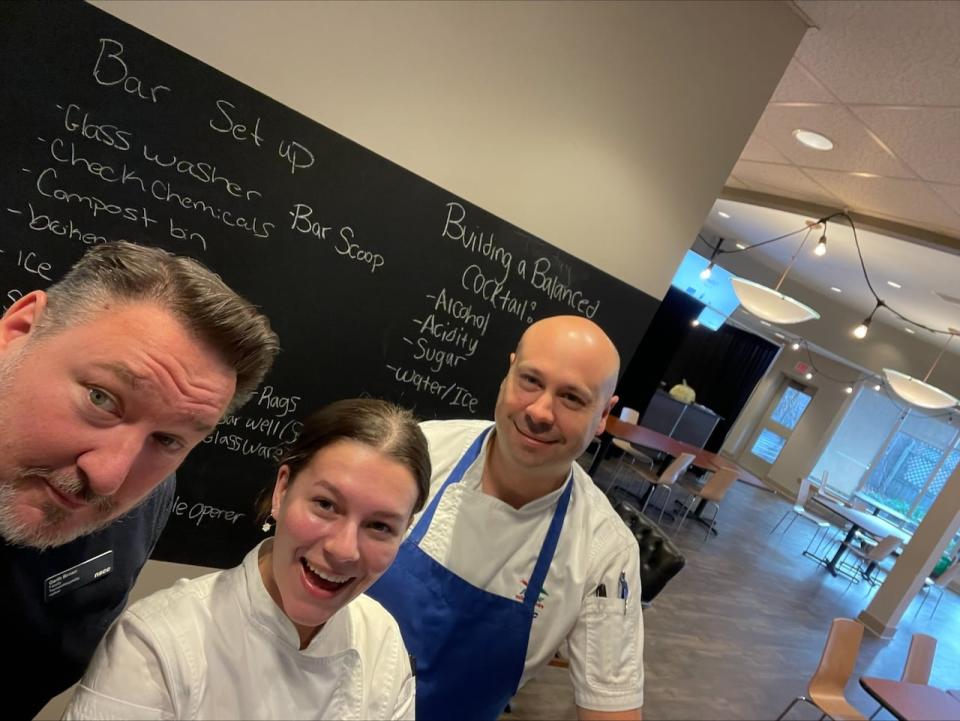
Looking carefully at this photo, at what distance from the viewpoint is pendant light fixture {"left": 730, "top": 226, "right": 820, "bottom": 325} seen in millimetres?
4234

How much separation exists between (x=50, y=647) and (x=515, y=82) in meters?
1.86

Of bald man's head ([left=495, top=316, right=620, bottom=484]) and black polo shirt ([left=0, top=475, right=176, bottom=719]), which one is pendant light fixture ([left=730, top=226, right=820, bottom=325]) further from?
black polo shirt ([left=0, top=475, right=176, bottom=719])

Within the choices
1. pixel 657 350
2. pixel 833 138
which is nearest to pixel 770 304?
pixel 833 138

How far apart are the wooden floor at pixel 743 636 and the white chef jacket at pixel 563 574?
5.64 feet

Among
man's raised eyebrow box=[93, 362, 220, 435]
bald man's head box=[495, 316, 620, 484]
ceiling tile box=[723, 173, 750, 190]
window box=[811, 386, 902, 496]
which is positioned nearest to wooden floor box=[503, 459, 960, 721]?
bald man's head box=[495, 316, 620, 484]

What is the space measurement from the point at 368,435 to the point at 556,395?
1.62ft

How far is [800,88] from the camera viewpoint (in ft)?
8.88

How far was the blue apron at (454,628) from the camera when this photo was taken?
1.32 m

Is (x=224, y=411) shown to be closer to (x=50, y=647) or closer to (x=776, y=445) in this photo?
(x=50, y=647)

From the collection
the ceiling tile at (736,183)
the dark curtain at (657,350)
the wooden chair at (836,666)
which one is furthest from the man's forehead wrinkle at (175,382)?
the dark curtain at (657,350)

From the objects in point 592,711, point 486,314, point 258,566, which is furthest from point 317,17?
point 592,711

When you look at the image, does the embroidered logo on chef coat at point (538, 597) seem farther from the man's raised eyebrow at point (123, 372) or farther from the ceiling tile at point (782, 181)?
the ceiling tile at point (782, 181)

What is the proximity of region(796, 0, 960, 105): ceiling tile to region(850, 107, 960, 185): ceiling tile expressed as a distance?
0.31ft

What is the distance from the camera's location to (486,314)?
82.7 inches
